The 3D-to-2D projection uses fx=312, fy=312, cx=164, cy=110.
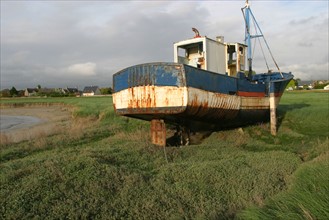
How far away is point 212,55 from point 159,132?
3.33 meters

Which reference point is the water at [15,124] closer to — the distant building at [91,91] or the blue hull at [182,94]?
the blue hull at [182,94]

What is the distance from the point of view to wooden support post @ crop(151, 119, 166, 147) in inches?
372

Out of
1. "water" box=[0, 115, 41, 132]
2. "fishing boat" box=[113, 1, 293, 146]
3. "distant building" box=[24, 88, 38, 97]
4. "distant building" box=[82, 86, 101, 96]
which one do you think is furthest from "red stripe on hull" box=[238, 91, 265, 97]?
"distant building" box=[24, 88, 38, 97]

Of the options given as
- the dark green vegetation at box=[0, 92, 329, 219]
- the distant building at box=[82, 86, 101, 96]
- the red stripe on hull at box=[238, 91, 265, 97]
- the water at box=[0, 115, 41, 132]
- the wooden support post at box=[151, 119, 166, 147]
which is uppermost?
the distant building at box=[82, 86, 101, 96]

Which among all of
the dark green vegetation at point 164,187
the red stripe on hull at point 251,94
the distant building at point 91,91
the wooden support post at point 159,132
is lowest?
the dark green vegetation at point 164,187

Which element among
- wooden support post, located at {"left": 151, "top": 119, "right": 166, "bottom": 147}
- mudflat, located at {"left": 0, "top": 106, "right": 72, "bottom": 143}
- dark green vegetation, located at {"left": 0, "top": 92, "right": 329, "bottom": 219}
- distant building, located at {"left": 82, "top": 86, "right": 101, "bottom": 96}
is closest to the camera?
dark green vegetation, located at {"left": 0, "top": 92, "right": 329, "bottom": 219}

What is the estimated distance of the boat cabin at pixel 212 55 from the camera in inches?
412

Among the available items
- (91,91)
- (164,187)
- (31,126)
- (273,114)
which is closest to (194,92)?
(164,187)

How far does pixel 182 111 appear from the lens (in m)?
8.34

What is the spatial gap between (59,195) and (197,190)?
226 centimetres

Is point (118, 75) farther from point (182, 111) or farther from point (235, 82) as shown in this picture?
point (235, 82)

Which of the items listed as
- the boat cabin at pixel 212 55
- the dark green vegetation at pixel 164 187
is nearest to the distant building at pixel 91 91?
the boat cabin at pixel 212 55

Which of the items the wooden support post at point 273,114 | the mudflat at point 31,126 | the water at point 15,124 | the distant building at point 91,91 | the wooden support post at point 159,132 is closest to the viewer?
the wooden support post at point 159,132

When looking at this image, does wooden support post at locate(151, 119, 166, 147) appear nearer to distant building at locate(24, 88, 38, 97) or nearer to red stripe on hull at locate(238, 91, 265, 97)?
red stripe on hull at locate(238, 91, 265, 97)
